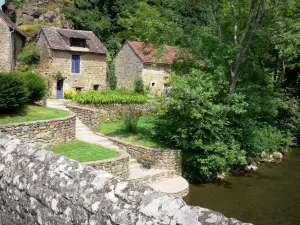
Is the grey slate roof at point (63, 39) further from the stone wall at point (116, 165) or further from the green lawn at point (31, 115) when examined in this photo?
the stone wall at point (116, 165)

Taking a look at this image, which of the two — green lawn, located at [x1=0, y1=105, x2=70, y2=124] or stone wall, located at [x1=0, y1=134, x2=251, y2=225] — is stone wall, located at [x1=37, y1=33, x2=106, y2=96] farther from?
stone wall, located at [x1=0, y1=134, x2=251, y2=225]

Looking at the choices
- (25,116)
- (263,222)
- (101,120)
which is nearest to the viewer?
(263,222)

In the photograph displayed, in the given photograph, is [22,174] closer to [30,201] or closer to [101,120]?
[30,201]

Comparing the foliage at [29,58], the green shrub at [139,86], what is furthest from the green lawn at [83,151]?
the green shrub at [139,86]

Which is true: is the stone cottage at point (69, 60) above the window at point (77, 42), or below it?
below

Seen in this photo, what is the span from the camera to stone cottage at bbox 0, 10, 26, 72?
27.1m

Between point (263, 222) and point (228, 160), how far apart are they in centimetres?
455

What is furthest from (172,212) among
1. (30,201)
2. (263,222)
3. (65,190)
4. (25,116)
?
(25,116)

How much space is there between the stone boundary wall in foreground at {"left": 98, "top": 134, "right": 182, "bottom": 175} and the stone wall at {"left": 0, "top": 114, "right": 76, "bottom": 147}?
9.68 feet

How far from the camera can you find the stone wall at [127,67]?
32969 millimetres

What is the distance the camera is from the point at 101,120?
20828 millimetres

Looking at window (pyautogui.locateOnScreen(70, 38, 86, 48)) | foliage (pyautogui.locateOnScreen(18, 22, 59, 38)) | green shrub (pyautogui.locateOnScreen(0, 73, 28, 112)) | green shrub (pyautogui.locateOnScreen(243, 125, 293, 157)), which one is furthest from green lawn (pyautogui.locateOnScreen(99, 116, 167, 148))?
foliage (pyautogui.locateOnScreen(18, 22, 59, 38))

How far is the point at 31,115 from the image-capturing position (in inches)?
538

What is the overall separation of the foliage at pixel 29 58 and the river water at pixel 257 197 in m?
20.9
